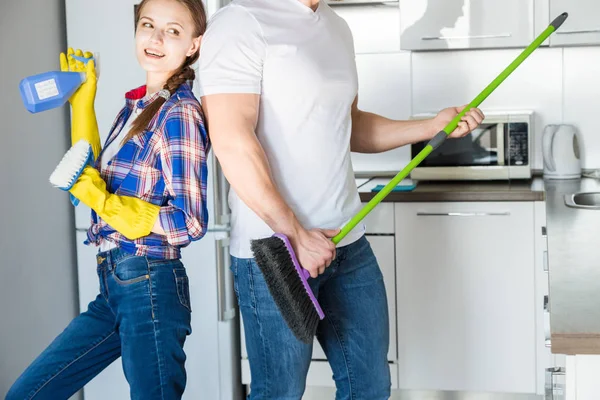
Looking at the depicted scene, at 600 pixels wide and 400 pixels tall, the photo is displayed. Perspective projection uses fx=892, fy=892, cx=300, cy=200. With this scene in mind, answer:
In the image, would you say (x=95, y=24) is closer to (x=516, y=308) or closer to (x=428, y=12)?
(x=428, y=12)

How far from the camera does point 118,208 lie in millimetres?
1653

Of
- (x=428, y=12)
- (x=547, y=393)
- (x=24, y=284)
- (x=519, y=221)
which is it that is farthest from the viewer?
(x=428, y=12)

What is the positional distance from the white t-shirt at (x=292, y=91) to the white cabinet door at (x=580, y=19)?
5.02ft

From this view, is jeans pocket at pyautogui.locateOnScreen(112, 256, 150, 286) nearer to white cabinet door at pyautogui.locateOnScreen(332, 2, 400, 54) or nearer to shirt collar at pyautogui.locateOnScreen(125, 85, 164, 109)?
shirt collar at pyautogui.locateOnScreen(125, 85, 164, 109)

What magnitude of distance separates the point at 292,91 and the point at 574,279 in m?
0.60

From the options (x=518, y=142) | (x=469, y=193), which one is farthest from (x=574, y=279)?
(x=518, y=142)

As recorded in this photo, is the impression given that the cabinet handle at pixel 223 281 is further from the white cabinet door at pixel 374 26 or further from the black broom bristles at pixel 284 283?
the black broom bristles at pixel 284 283

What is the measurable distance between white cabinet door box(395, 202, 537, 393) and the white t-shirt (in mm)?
1218

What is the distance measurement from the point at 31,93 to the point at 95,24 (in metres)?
1.13

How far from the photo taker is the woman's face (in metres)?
1.75

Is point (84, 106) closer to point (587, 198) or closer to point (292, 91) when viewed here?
point (292, 91)

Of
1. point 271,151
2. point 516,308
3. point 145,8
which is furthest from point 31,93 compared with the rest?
point 516,308

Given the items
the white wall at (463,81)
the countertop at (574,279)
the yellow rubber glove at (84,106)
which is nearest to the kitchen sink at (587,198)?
the countertop at (574,279)

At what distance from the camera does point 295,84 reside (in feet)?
5.41
